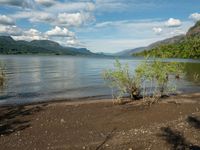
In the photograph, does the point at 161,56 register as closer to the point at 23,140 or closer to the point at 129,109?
the point at 129,109

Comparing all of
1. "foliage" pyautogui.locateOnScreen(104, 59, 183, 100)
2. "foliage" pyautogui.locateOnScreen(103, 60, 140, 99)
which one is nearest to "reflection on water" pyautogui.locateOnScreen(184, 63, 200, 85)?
"foliage" pyautogui.locateOnScreen(104, 59, 183, 100)

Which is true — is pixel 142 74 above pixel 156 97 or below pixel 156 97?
above

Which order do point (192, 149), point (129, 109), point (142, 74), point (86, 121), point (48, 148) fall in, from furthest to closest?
point (142, 74), point (129, 109), point (86, 121), point (48, 148), point (192, 149)

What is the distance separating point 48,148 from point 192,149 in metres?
5.62

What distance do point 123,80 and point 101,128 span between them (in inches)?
359

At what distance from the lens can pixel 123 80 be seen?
83.4 feet

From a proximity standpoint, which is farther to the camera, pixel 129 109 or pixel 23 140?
pixel 129 109

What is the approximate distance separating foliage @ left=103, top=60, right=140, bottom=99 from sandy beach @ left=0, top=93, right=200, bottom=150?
2440 millimetres

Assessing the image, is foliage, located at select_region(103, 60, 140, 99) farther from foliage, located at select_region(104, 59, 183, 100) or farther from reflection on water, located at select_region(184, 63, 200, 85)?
reflection on water, located at select_region(184, 63, 200, 85)

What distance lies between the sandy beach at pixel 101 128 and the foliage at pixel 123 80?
96.1 inches

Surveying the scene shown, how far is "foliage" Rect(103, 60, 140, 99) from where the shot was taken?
25.1m

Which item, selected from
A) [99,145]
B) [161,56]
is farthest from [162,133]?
[161,56]

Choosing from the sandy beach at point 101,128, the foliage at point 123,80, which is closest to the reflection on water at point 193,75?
the foliage at point 123,80

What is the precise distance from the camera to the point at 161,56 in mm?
27375
